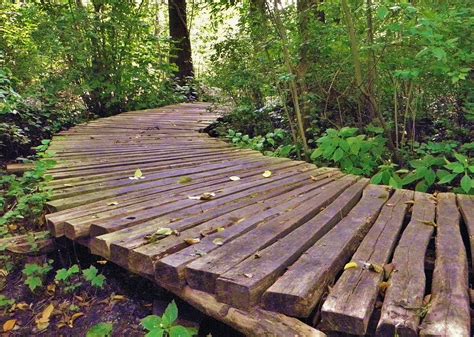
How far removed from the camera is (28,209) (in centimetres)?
393

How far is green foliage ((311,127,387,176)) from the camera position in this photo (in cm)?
473

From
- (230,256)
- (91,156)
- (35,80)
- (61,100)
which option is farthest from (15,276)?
(35,80)

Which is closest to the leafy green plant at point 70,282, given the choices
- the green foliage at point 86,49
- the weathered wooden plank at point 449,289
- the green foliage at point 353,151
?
the weathered wooden plank at point 449,289

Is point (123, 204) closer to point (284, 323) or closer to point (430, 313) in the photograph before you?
point (284, 323)

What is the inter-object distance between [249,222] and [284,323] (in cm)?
103

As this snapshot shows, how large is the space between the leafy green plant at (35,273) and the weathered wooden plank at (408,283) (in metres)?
2.52

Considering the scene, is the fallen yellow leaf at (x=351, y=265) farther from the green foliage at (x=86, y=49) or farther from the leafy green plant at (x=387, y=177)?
the green foliage at (x=86, y=49)

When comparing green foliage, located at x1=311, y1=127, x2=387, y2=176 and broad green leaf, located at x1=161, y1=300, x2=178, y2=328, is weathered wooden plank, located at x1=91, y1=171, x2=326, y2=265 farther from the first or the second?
green foliage, located at x1=311, y1=127, x2=387, y2=176

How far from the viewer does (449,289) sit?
1.97m

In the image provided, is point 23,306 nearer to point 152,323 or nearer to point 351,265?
point 152,323

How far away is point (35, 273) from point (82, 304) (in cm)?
49

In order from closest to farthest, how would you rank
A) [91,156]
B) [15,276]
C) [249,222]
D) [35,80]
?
[249,222] < [15,276] < [91,156] < [35,80]

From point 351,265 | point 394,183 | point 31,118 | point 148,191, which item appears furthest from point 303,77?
point 31,118

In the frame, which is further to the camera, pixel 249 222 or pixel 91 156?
pixel 91 156
